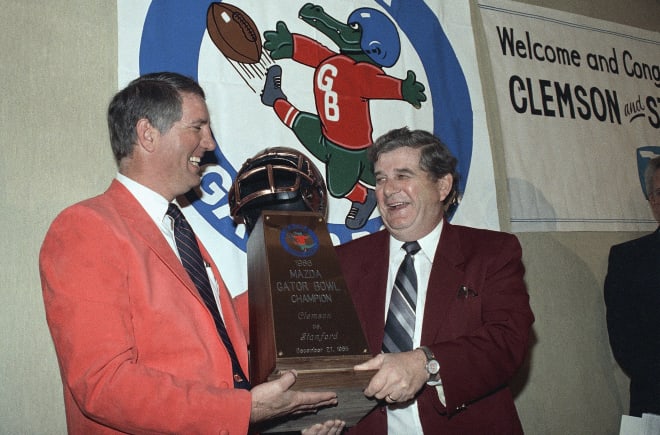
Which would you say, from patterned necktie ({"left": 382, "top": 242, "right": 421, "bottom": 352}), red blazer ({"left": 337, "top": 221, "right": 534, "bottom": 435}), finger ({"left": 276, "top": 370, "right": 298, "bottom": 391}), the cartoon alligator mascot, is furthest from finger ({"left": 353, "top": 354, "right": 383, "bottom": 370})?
the cartoon alligator mascot

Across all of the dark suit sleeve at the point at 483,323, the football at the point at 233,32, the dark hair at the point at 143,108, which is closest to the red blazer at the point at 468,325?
the dark suit sleeve at the point at 483,323

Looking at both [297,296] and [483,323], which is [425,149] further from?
[297,296]

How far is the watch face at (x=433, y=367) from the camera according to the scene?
5.21ft

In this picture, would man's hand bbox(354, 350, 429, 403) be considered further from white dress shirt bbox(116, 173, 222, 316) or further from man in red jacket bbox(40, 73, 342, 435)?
white dress shirt bbox(116, 173, 222, 316)

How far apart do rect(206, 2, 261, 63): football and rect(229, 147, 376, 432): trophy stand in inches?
32.3

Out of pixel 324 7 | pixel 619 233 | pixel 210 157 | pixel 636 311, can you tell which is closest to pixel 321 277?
pixel 210 157

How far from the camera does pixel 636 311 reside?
8.77ft

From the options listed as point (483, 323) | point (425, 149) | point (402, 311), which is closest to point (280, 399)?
point (402, 311)

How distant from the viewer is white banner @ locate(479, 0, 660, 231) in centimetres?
314

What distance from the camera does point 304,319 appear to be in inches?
55.7

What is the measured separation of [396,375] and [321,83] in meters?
1.57

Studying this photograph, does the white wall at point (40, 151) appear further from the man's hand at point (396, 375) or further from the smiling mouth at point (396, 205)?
the man's hand at point (396, 375)

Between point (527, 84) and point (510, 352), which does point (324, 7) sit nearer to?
point (527, 84)

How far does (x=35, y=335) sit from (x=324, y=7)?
1.85 meters
